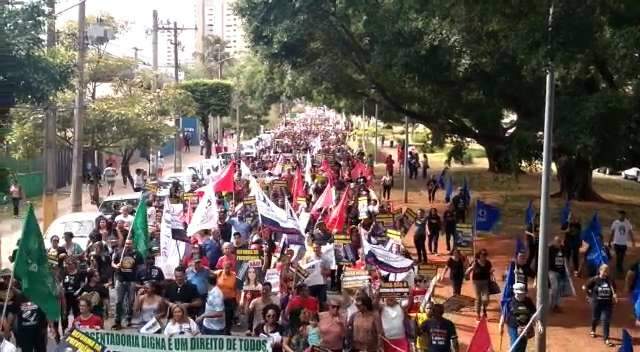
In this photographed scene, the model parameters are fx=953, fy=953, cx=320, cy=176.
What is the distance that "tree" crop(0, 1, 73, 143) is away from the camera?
1656 centimetres

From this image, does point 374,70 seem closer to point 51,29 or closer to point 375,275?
point 51,29

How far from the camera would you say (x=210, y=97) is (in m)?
→ 59.9

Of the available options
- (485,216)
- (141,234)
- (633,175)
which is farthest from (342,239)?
(633,175)

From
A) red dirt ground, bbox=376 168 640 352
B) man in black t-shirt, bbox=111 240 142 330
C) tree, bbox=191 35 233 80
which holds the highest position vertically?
tree, bbox=191 35 233 80

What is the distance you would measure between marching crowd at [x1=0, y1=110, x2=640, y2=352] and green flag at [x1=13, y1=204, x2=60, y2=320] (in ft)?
1.12

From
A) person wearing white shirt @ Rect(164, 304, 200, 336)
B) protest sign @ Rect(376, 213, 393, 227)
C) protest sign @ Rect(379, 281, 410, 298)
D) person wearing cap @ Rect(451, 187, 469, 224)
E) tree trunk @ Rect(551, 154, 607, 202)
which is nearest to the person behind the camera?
person wearing white shirt @ Rect(164, 304, 200, 336)

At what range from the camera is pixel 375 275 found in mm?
12477

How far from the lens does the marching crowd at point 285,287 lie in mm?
9719

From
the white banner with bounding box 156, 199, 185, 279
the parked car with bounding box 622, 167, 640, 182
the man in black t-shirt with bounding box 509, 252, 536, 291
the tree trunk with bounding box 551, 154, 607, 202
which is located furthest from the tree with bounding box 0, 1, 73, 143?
the parked car with bounding box 622, 167, 640, 182

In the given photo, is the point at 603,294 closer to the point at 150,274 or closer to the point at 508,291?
the point at 508,291

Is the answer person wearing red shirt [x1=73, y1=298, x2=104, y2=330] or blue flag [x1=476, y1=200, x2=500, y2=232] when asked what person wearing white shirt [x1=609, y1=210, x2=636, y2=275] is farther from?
person wearing red shirt [x1=73, y1=298, x2=104, y2=330]

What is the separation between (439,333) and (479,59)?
9159mm

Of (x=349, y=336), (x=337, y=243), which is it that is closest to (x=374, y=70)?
(x=337, y=243)

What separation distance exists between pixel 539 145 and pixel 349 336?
37.9 feet
